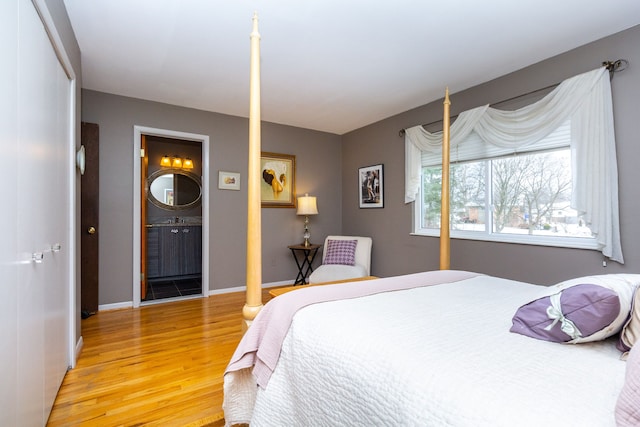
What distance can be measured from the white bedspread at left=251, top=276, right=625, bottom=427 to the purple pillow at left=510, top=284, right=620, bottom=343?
0.04 meters

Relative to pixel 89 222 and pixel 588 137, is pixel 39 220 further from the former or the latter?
pixel 588 137

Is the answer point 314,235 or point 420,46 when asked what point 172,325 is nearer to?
point 314,235

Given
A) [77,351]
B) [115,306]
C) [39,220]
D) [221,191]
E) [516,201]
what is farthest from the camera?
[221,191]

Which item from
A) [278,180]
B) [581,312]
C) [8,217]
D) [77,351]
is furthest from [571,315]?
[278,180]

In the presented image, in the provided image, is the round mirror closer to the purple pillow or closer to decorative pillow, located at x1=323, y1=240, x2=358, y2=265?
decorative pillow, located at x1=323, y1=240, x2=358, y2=265

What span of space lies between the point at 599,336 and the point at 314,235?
407 cm

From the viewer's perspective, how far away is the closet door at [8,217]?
1063 mm

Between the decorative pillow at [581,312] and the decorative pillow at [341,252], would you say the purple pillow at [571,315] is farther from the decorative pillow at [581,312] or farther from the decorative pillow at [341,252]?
the decorative pillow at [341,252]

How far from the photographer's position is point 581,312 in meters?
0.91

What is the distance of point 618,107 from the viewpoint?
88.0 inches

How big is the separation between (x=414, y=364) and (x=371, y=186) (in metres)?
3.80

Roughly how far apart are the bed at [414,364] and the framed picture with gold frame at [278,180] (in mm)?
3078

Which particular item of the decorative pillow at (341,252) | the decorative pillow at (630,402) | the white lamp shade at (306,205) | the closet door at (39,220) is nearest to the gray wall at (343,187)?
the white lamp shade at (306,205)

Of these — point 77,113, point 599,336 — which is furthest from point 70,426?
point 599,336
